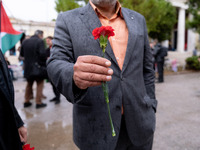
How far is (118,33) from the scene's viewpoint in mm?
1295

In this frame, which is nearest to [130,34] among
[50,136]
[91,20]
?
[91,20]

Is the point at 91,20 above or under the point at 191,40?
above

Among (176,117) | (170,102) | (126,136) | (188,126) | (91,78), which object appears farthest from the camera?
(170,102)

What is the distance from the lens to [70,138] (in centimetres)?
299

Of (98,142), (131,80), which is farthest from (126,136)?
(131,80)

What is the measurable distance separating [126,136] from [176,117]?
2.77 metres

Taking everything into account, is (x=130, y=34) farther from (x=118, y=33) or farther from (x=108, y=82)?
(x=108, y=82)

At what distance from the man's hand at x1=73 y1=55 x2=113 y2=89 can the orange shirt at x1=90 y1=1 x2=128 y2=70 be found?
1.84ft

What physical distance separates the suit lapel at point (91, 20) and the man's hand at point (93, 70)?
0.48 meters

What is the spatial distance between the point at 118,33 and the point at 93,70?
2.29 feet

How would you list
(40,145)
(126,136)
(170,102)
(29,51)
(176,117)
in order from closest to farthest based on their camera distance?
(126,136), (40,145), (176,117), (29,51), (170,102)

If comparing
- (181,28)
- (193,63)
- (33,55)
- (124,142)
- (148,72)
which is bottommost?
(193,63)

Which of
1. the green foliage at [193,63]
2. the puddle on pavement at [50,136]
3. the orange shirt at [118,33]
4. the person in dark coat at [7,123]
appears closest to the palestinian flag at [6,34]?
the puddle on pavement at [50,136]

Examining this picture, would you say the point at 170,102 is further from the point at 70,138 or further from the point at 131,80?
A: the point at 131,80
